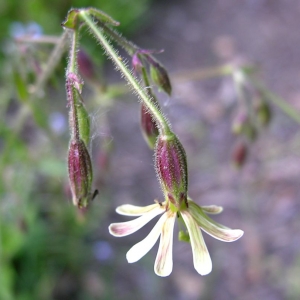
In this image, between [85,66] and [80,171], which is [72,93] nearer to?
[80,171]

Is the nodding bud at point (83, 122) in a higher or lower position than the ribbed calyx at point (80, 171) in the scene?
higher

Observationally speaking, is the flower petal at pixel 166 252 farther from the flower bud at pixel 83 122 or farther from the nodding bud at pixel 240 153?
the nodding bud at pixel 240 153

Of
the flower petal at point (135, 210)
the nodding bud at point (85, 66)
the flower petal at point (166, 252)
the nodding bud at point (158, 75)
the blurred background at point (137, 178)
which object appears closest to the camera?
the flower petal at point (166, 252)

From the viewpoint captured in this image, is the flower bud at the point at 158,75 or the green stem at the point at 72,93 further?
the flower bud at the point at 158,75

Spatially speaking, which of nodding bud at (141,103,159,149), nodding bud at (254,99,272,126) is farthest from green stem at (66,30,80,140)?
nodding bud at (254,99,272,126)

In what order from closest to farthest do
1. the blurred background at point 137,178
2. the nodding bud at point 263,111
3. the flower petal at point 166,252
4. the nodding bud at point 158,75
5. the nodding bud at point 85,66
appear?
the flower petal at point 166,252
the nodding bud at point 158,75
the nodding bud at point 85,66
the nodding bud at point 263,111
the blurred background at point 137,178

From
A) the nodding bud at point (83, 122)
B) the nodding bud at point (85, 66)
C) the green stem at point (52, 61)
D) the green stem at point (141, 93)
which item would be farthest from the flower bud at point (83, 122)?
the nodding bud at point (85, 66)

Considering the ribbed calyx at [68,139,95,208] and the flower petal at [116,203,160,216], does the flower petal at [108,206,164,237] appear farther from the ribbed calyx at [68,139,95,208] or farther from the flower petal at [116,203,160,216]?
the ribbed calyx at [68,139,95,208]
